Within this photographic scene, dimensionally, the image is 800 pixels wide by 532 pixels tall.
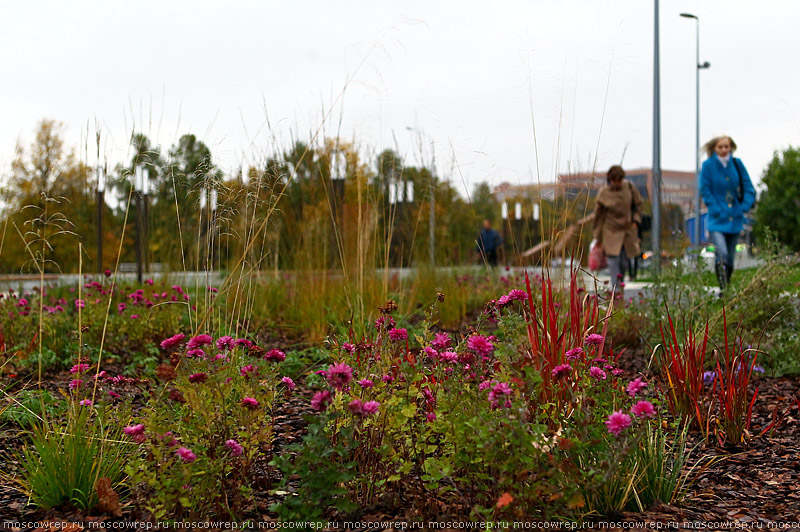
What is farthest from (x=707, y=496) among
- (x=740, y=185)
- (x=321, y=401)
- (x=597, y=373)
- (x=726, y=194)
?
(x=740, y=185)

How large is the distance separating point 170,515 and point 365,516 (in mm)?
543

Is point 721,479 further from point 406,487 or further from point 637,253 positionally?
point 637,253

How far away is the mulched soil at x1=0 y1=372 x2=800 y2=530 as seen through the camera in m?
1.93

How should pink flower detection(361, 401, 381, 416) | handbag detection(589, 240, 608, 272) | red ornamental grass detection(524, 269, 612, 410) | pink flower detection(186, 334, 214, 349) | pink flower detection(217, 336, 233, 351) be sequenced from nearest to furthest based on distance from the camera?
1. pink flower detection(361, 401, 381, 416)
2. pink flower detection(186, 334, 214, 349)
3. pink flower detection(217, 336, 233, 351)
4. red ornamental grass detection(524, 269, 612, 410)
5. handbag detection(589, 240, 608, 272)

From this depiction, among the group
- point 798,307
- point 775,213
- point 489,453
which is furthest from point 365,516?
point 775,213

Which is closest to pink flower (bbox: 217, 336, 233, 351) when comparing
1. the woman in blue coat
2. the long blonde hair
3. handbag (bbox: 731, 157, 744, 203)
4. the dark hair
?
the woman in blue coat

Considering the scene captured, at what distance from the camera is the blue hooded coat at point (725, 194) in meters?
6.88

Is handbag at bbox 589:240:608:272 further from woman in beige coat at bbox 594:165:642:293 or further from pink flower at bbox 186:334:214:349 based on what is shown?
pink flower at bbox 186:334:214:349

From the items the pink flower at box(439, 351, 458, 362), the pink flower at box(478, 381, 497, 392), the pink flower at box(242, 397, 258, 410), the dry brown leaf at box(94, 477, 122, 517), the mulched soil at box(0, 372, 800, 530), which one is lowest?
the mulched soil at box(0, 372, 800, 530)

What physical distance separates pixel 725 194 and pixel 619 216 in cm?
163

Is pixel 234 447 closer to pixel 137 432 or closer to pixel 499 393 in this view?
pixel 137 432

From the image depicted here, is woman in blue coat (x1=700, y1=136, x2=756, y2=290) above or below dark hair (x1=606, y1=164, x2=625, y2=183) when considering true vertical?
below

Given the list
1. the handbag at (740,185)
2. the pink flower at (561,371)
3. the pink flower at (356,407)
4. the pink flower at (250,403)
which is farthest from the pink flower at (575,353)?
the handbag at (740,185)

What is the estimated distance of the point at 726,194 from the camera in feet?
22.8
